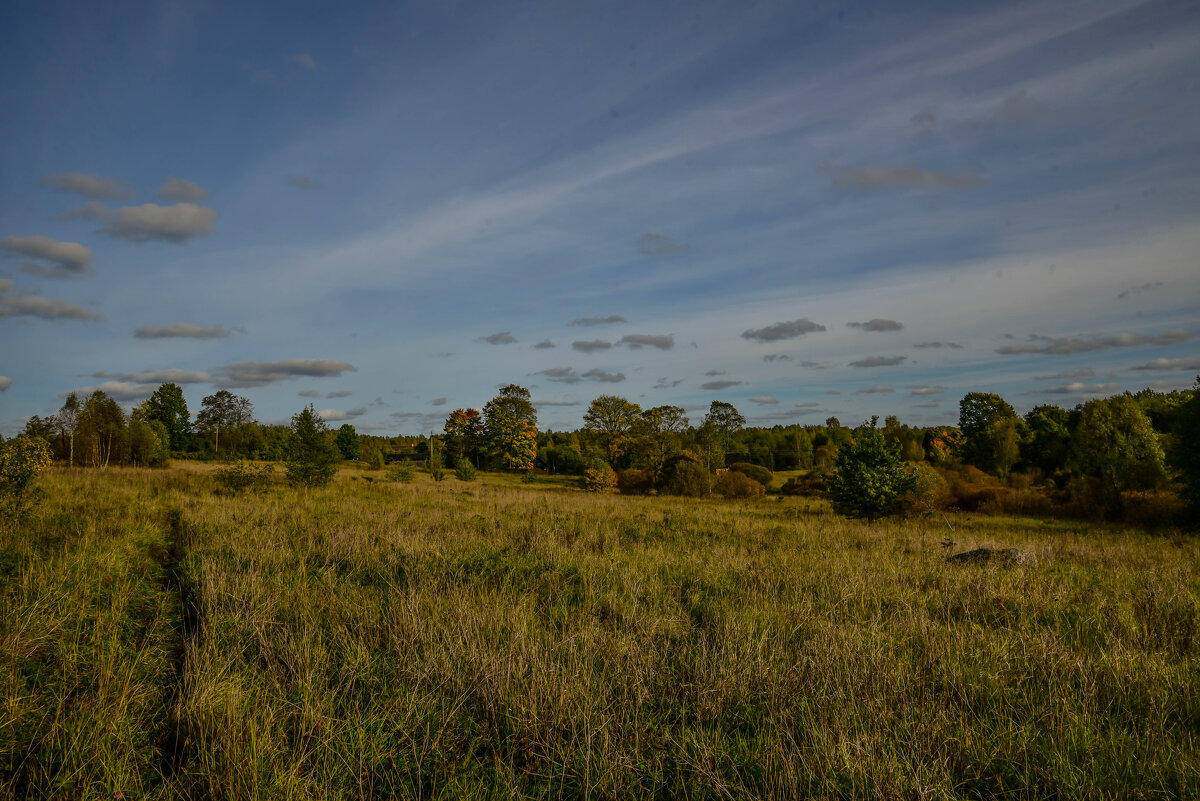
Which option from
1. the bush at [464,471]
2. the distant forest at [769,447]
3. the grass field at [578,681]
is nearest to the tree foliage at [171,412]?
the distant forest at [769,447]

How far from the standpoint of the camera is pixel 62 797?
3.53 meters

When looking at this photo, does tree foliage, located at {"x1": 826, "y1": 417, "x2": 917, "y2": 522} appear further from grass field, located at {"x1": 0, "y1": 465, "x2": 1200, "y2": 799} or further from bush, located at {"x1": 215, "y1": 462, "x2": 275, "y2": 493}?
bush, located at {"x1": 215, "y1": 462, "x2": 275, "y2": 493}

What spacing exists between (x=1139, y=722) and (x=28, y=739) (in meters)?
8.56

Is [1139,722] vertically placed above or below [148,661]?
below

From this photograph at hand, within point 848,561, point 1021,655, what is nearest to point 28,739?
point 1021,655

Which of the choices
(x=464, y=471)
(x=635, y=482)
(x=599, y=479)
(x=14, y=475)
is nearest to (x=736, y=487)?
(x=635, y=482)

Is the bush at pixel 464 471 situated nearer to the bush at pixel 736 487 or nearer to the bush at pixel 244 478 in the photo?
the bush at pixel 736 487

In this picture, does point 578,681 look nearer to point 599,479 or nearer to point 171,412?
point 599,479

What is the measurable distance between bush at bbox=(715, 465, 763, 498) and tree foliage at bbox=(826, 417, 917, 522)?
23.5 metres

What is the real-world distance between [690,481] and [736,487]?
4199mm

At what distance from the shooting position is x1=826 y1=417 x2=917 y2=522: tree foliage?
25906 millimetres

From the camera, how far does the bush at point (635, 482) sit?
197ft

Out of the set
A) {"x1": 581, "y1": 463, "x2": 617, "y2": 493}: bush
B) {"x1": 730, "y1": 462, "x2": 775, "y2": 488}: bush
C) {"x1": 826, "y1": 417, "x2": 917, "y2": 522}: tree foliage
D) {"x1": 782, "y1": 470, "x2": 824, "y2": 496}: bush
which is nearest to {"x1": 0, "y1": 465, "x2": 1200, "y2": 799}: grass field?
{"x1": 826, "y1": 417, "x2": 917, "y2": 522}: tree foliage

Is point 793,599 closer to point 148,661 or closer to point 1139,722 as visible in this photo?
point 1139,722
